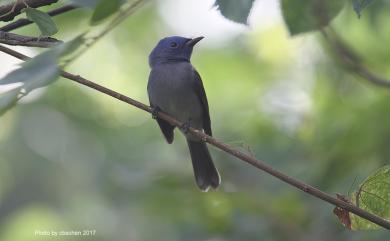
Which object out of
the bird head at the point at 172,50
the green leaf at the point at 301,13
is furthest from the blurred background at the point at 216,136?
the bird head at the point at 172,50

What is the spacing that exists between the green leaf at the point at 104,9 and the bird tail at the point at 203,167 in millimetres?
3399

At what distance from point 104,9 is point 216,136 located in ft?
15.0

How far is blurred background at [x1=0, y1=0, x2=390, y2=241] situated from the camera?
14.7ft

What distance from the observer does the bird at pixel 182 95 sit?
17.4ft

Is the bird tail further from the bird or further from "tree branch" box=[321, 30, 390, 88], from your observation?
"tree branch" box=[321, 30, 390, 88]

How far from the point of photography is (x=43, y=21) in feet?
7.05

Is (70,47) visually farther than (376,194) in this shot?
No

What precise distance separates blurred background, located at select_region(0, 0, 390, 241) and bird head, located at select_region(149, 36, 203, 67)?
0.83 metres

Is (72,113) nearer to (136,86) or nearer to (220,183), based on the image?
(136,86)

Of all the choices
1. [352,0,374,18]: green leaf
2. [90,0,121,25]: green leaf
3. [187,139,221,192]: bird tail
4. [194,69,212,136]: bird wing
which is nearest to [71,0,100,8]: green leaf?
[90,0,121,25]: green leaf

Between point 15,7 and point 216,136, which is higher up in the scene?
point 15,7

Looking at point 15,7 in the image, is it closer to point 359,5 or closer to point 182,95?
point 359,5

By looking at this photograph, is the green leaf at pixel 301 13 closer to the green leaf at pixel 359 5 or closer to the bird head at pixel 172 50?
the green leaf at pixel 359 5

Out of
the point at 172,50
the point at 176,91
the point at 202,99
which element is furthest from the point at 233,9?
the point at 172,50
